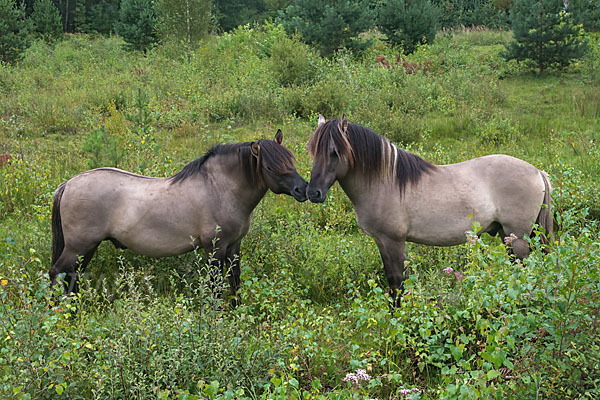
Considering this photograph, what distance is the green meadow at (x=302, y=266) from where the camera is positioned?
3029 millimetres

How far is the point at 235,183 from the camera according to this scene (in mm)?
4828

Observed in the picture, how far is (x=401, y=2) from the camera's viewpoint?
58.2 feet

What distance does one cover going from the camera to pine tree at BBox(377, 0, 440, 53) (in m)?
17.9

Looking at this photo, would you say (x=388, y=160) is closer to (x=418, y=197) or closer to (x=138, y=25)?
(x=418, y=197)

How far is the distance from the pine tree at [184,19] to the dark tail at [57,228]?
17.6 metres

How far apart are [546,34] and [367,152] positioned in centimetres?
1220

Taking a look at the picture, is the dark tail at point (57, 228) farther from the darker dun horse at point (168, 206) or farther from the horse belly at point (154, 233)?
the horse belly at point (154, 233)

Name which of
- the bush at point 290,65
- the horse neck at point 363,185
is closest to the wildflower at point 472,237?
the horse neck at point 363,185

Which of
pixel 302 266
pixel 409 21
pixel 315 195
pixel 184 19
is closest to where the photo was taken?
pixel 315 195

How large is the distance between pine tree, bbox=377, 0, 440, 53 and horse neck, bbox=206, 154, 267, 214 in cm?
1498

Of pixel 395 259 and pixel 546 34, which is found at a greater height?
pixel 546 34

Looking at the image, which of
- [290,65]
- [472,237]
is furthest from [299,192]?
[290,65]

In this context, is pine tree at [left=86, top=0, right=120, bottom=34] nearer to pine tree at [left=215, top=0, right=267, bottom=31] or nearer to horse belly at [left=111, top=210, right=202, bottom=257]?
pine tree at [left=215, top=0, right=267, bottom=31]

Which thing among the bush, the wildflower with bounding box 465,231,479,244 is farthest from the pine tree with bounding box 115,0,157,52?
the wildflower with bounding box 465,231,479,244
